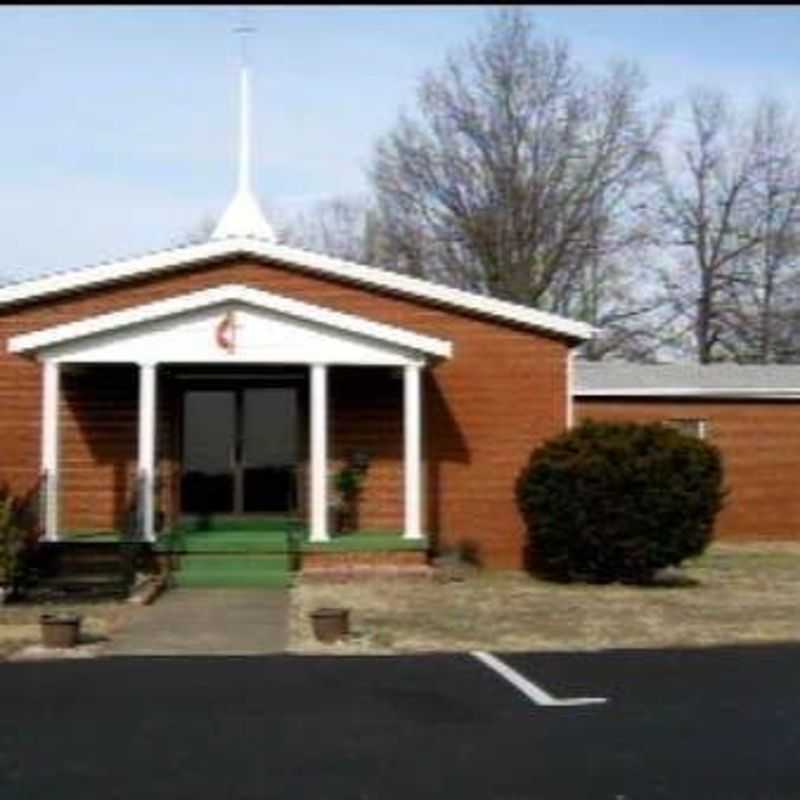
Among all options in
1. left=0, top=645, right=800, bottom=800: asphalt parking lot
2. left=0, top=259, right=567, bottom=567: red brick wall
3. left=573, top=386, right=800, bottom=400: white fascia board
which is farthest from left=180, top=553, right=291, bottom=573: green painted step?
left=573, top=386, right=800, bottom=400: white fascia board

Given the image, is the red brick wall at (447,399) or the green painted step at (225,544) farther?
the red brick wall at (447,399)

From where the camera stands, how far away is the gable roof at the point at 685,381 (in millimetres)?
32031

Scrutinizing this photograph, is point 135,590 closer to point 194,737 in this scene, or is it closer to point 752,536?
point 194,737

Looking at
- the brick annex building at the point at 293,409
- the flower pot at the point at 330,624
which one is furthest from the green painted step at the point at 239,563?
the flower pot at the point at 330,624

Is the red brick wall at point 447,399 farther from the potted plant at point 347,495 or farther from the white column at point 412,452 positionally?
the white column at point 412,452

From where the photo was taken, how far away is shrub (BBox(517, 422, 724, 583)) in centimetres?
2094

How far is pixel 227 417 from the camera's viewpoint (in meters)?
23.8

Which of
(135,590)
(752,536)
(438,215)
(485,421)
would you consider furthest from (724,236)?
(135,590)

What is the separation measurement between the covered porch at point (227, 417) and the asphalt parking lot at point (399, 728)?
8.19 m

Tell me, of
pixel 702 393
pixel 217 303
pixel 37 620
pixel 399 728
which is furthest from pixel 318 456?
pixel 702 393

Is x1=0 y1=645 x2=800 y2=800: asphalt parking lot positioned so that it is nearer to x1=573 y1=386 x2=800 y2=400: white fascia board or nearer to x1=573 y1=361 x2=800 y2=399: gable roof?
x1=573 y1=386 x2=800 y2=400: white fascia board

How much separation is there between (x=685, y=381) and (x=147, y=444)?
14.6 metres

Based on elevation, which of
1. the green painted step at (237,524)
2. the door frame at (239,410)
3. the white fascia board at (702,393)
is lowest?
the green painted step at (237,524)

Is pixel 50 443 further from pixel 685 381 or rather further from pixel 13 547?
pixel 685 381
